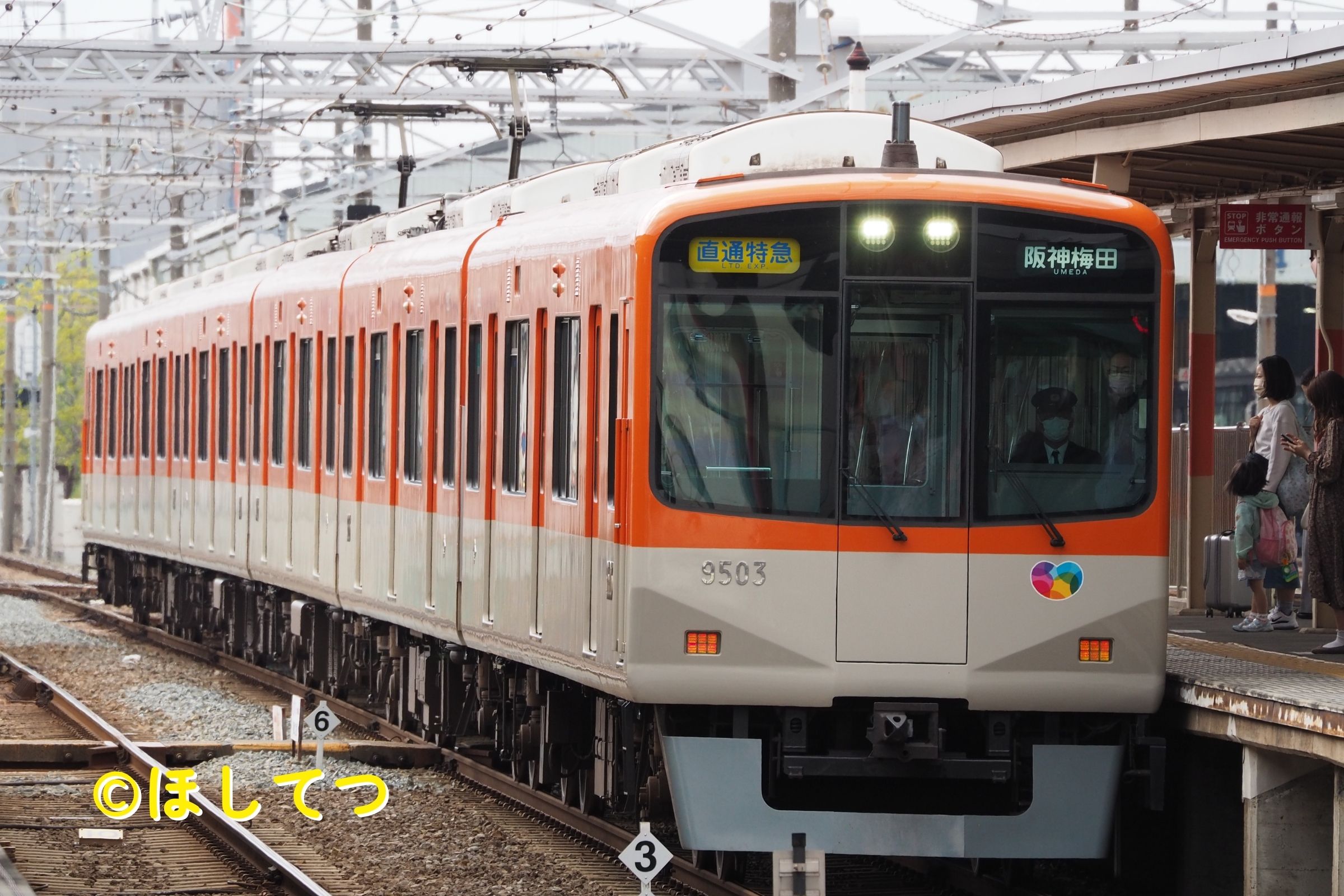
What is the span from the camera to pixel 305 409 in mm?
16469

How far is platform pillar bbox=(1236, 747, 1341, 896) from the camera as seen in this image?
8.59 metres

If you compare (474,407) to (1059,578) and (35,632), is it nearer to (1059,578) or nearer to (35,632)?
(1059,578)

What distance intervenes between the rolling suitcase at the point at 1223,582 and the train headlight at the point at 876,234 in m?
5.52

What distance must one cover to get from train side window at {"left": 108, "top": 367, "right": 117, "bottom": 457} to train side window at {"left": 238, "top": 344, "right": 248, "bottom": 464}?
6.37 m

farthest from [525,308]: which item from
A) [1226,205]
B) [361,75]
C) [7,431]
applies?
[7,431]

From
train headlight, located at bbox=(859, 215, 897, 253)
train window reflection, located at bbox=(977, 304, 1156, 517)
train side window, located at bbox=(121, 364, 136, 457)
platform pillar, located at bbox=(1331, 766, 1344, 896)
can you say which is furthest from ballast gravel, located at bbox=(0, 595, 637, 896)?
train side window, located at bbox=(121, 364, 136, 457)

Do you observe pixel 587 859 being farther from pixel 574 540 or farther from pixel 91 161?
pixel 91 161

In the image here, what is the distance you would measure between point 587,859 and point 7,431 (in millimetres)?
31259

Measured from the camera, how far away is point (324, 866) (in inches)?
416

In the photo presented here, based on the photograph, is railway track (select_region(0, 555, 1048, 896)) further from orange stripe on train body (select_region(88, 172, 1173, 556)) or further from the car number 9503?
orange stripe on train body (select_region(88, 172, 1173, 556))

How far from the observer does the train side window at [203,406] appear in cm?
1997

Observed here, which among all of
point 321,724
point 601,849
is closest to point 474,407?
point 321,724

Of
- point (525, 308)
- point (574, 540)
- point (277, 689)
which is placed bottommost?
point (277, 689)

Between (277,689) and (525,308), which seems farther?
(277,689)
